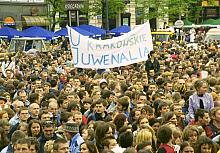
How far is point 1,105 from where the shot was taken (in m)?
12.1

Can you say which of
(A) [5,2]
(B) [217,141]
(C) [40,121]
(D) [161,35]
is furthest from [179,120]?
(A) [5,2]

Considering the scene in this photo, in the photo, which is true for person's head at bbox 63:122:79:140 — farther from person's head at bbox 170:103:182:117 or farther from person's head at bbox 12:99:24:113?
person's head at bbox 12:99:24:113

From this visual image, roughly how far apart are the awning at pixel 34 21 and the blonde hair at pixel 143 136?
44107 mm

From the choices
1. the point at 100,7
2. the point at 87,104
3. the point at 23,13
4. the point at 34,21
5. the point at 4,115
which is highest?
the point at 4,115

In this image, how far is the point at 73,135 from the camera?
8.77m

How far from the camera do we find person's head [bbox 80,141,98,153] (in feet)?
25.7

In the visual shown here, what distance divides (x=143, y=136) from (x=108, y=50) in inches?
334

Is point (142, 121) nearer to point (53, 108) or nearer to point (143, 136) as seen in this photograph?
point (143, 136)

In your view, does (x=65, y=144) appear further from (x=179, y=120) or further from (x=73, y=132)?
(x=179, y=120)

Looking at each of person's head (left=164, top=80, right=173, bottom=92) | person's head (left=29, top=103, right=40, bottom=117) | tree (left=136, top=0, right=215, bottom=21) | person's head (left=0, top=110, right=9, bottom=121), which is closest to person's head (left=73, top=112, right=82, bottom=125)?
person's head (left=29, top=103, right=40, bottom=117)

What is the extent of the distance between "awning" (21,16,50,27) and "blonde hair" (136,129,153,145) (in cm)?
4411

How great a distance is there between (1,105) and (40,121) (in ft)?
9.64

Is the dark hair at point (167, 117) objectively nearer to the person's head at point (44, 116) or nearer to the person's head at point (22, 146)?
the person's head at point (44, 116)

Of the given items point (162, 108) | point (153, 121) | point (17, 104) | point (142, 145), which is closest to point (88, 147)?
point (142, 145)
